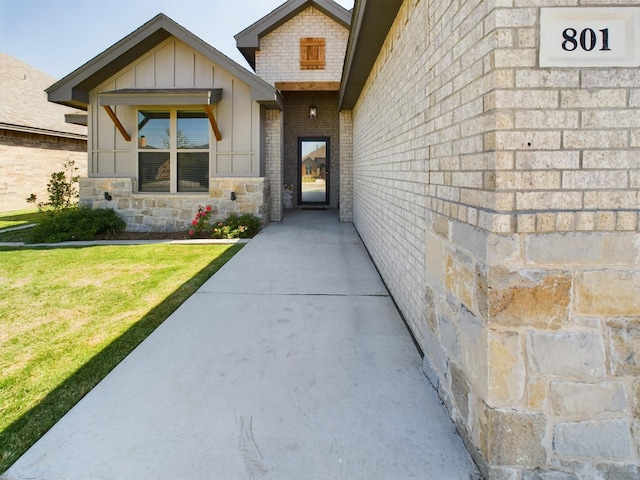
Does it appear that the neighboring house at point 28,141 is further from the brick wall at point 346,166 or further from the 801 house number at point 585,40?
the 801 house number at point 585,40

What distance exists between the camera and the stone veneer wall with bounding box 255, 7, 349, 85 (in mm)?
11359

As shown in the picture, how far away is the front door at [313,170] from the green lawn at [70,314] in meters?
7.36

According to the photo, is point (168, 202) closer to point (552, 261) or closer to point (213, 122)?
point (213, 122)

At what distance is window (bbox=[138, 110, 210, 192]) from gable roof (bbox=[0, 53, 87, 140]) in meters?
6.40

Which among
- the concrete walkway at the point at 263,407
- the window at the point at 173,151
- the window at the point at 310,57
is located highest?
the window at the point at 310,57

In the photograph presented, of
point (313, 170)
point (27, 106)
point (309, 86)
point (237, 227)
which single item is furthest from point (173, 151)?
point (27, 106)

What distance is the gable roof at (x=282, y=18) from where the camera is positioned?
35.9ft

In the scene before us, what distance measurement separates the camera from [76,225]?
889cm

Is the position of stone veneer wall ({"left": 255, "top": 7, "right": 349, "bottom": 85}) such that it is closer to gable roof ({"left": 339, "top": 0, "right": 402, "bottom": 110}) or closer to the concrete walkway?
gable roof ({"left": 339, "top": 0, "right": 402, "bottom": 110})

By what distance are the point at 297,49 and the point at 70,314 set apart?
31.3 feet

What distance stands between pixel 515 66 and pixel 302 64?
Result: 1048 cm

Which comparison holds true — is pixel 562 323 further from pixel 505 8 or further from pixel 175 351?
pixel 175 351

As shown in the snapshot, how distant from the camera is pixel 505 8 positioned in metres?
1.79

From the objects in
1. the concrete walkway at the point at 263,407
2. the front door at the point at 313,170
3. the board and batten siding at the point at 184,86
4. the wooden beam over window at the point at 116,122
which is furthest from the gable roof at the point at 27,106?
the concrete walkway at the point at 263,407
